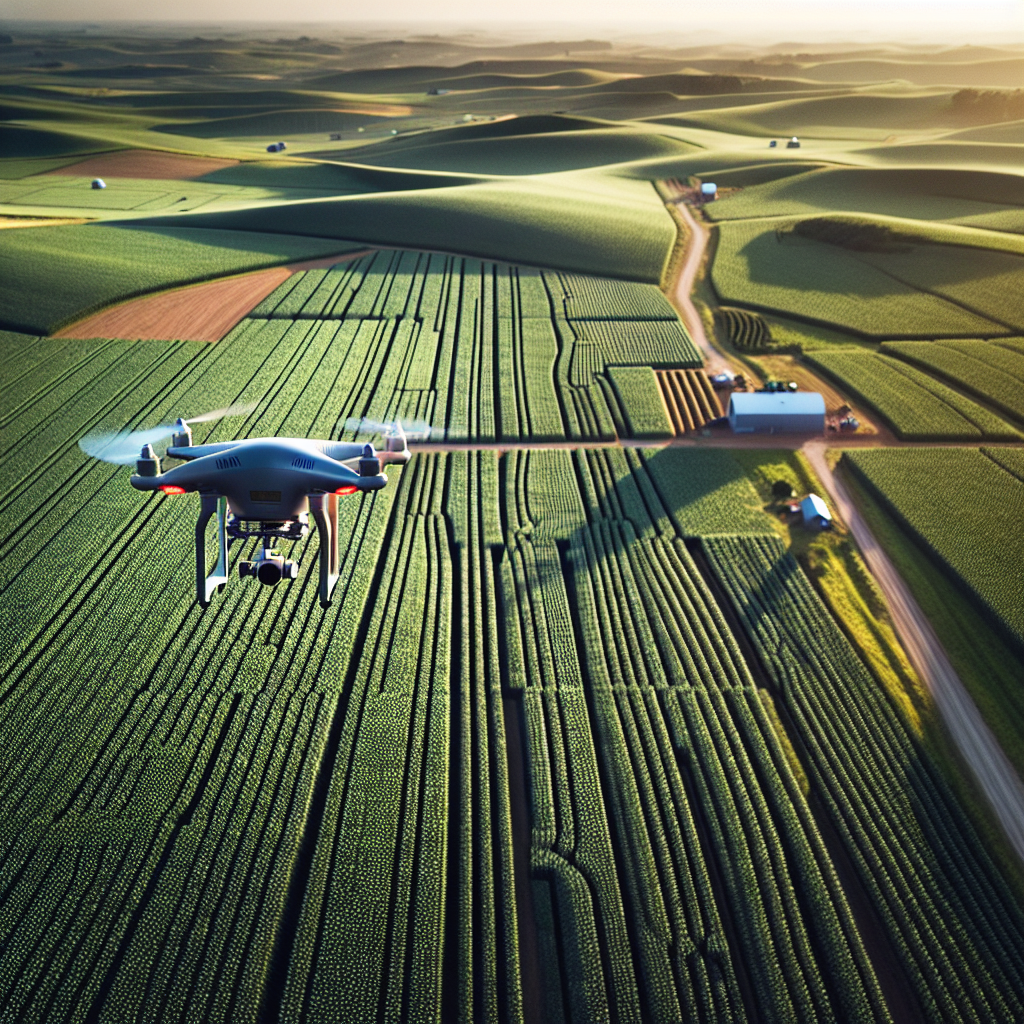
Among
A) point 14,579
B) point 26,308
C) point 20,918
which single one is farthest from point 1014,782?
point 26,308

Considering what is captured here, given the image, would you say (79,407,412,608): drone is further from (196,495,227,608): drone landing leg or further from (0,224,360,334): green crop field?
(0,224,360,334): green crop field

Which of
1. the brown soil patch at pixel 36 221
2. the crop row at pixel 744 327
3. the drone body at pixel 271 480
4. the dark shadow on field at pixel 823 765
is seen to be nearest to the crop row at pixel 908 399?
the crop row at pixel 744 327

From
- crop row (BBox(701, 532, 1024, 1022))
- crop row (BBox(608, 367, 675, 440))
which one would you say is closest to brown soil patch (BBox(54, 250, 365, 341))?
crop row (BBox(608, 367, 675, 440))

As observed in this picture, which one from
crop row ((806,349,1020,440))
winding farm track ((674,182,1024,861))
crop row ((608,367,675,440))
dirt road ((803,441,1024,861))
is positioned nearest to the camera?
dirt road ((803,441,1024,861))

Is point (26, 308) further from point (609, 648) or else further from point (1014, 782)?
point (1014, 782)

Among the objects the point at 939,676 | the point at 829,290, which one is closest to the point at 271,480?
the point at 939,676
